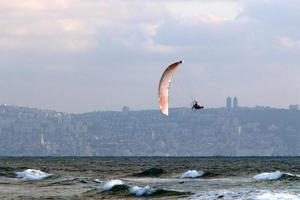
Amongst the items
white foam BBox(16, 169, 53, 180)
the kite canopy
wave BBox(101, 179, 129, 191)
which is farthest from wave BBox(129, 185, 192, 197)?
white foam BBox(16, 169, 53, 180)

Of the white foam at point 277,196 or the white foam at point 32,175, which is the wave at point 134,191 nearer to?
the white foam at point 277,196

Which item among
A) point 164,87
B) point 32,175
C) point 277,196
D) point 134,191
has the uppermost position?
point 164,87

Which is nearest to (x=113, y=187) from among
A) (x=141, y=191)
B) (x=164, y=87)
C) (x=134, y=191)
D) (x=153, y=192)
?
(x=134, y=191)

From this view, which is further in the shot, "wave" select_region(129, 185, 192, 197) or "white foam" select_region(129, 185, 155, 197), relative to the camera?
"white foam" select_region(129, 185, 155, 197)

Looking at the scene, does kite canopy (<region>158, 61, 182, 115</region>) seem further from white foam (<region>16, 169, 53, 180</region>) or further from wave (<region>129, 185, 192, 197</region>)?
white foam (<region>16, 169, 53, 180</region>)

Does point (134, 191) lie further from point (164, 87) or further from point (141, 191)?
point (164, 87)

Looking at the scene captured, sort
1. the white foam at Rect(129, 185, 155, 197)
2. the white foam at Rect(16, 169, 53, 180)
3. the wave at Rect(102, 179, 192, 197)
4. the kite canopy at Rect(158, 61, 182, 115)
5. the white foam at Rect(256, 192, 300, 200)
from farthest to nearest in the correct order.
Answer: the white foam at Rect(16, 169, 53, 180), the white foam at Rect(129, 185, 155, 197), the wave at Rect(102, 179, 192, 197), the kite canopy at Rect(158, 61, 182, 115), the white foam at Rect(256, 192, 300, 200)

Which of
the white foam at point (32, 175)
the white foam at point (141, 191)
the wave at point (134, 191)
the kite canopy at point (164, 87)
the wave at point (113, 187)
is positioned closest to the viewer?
the kite canopy at point (164, 87)

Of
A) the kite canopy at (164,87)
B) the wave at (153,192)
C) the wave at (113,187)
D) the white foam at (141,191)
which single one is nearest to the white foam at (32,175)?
the wave at (113,187)

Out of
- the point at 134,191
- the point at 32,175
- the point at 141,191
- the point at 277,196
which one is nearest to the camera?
the point at 277,196

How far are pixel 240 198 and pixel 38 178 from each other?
152 feet

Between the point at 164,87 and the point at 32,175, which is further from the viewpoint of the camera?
the point at 32,175

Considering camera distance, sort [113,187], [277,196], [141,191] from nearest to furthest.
Answer: [277,196]
[141,191]
[113,187]

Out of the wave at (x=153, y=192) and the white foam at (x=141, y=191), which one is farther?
the white foam at (x=141, y=191)
